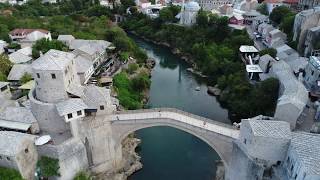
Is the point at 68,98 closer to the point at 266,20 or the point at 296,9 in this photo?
the point at 266,20

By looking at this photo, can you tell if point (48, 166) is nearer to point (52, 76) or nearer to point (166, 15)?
point (52, 76)

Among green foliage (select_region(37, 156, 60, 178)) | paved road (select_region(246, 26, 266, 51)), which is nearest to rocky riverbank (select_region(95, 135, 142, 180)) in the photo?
green foliage (select_region(37, 156, 60, 178))

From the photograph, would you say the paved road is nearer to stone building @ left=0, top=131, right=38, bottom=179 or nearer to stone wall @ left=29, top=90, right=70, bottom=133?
stone wall @ left=29, top=90, right=70, bottom=133

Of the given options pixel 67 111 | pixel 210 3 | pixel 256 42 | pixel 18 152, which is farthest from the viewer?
pixel 210 3

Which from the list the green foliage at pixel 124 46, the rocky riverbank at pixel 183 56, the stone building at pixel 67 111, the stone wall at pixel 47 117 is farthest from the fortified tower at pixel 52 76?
the rocky riverbank at pixel 183 56

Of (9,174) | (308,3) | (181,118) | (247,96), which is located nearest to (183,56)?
(247,96)

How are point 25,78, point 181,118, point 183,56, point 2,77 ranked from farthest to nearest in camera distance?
point 183,56 → point 2,77 → point 25,78 → point 181,118

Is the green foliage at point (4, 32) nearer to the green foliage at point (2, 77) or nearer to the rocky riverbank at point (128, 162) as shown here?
the green foliage at point (2, 77)
